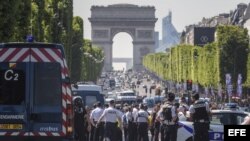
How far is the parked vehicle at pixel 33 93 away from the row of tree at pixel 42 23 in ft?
30.4

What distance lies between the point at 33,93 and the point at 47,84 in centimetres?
35

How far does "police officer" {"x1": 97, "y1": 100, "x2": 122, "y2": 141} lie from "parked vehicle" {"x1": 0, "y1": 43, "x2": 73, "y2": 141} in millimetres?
8753

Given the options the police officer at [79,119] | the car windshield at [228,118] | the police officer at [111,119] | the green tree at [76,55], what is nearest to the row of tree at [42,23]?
the green tree at [76,55]

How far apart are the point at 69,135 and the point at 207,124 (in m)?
4.09

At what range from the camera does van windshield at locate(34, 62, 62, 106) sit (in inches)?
770

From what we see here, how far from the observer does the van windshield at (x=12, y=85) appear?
19.4 m

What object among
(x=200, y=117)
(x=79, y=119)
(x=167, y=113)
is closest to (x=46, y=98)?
(x=200, y=117)

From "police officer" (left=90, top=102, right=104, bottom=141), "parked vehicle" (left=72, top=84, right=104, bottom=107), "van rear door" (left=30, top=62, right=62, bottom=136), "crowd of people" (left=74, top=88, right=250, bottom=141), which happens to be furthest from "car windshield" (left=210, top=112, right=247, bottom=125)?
"parked vehicle" (left=72, top=84, right=104, bottom=107)

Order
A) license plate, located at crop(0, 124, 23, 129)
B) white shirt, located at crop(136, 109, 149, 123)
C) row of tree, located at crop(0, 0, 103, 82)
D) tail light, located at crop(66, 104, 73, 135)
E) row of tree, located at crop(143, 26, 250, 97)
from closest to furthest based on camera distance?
license plate, located at crop(0, 124, 23, 129)
tail light, located at crop(66, 104, 73, 135)
row of tree, located at crop(0, 0, 103, 82)
white shirt, located at crop(136, 109, 149, 123)
row of tree, located at crop(143, 26, 250, 97)

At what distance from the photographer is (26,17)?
121ft

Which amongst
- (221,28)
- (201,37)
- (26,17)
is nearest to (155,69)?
(201,37)

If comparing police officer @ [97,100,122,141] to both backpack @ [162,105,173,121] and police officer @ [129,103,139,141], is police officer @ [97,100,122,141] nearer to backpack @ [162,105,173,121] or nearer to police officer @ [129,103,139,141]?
police officer @ [129,103,139,141]

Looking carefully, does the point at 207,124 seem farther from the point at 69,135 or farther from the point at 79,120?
the point at 79,120

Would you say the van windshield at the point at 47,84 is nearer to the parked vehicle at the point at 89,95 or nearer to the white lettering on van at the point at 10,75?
the white lettering on van at the point at 10,75
